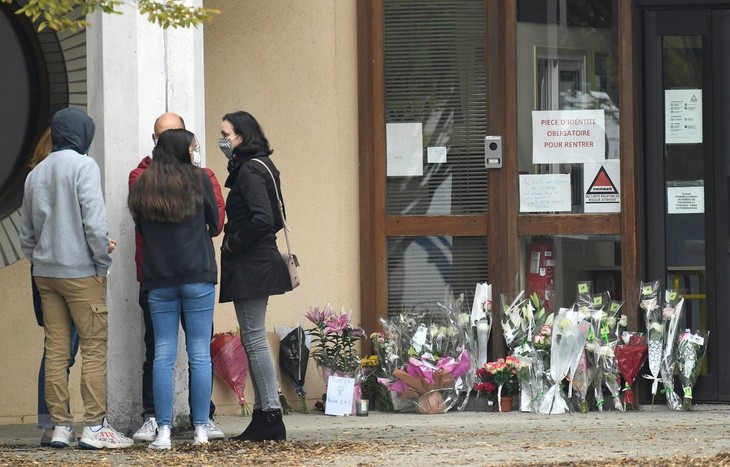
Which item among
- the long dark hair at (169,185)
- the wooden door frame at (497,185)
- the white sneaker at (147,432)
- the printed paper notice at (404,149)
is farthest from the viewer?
the printed paper notice at (404,149)

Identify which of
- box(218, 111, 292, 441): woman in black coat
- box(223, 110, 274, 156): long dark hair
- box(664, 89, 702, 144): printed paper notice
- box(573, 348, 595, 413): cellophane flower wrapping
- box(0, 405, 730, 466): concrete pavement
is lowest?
box(0, 405, 730, 466): concrete pavement

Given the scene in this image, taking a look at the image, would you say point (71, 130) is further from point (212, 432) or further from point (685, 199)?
point (685, 199)

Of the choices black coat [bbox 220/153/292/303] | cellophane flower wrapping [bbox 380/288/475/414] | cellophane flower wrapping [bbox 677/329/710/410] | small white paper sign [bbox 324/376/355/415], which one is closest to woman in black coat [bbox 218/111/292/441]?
black coat [bbox 220/153/292/303]

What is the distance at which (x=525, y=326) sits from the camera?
9062 millimetres

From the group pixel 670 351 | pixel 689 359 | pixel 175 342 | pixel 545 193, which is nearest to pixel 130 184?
pixel 175 342

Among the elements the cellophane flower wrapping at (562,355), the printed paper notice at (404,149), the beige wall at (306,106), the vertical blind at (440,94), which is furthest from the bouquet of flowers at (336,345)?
the cellophane flower wrapping at (562,355)

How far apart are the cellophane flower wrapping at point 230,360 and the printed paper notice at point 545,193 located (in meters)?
2.05

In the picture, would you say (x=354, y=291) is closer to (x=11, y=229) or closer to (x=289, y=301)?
(x=289, y=301)

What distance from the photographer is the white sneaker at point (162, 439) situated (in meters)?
7.29

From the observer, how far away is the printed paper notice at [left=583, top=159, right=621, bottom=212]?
9.21 m

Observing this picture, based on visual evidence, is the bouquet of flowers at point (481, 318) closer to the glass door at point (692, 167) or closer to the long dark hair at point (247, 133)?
the glass door at point (692, 167)

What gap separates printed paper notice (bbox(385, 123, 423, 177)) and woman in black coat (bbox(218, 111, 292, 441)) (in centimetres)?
193

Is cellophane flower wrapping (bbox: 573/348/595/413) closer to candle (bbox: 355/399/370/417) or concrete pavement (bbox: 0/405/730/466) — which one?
concrete pavement (bbox: 0/405/730/466)

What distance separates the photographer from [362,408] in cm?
895
